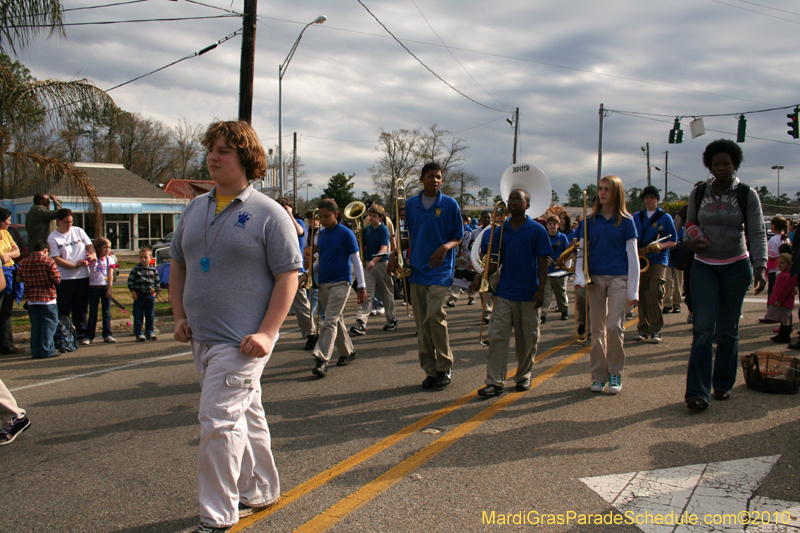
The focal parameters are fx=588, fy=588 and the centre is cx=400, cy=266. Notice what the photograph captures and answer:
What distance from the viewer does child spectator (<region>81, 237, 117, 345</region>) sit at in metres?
9.22

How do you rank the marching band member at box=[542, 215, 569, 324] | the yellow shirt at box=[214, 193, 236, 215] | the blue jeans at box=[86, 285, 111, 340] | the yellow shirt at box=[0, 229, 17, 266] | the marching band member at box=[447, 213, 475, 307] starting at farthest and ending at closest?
the marching band member at box=[447, 213, 475, 307] < the marching band member at box=[542, 215, 569, 324] < the blue jeans at box=[86, 285, 111, 340] < the yellow shirt at box=[0, 229, 17, 266] < the yellow shirt at box=[214, 193, 236, 215]

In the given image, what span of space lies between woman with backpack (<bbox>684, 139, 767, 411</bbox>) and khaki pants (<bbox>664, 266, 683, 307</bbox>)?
237 inches

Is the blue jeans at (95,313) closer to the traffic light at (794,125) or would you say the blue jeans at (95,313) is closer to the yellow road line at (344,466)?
the yellow road line at (344,466)

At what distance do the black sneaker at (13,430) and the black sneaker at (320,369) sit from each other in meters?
2.69

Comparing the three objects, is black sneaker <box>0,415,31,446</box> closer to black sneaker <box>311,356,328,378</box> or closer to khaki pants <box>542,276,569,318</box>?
black sneaker <box>311,356,328,378</box>

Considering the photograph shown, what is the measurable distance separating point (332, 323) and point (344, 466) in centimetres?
299

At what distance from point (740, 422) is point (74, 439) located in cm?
516

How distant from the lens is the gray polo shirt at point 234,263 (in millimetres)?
2912

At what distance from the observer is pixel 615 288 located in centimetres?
557

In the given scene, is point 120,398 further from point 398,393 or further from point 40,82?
point 40,82

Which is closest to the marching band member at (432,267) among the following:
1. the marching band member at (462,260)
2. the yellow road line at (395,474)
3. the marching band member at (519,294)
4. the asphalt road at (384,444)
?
the asphalt road at (384,444)

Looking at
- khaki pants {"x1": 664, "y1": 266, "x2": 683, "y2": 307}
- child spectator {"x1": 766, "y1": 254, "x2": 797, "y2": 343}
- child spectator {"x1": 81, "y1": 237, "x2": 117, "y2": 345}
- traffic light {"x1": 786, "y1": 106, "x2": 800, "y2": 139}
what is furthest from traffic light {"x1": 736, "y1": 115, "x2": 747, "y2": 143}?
child spectator {"x1": 81, "y1": 237, "x2": 117, "y2": 345}

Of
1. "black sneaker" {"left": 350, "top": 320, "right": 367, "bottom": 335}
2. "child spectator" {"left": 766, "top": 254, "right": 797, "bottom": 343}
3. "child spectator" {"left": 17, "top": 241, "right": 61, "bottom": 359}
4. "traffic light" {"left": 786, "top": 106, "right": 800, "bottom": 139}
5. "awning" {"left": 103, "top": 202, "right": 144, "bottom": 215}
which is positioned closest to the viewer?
"child spectator" {"left": 766, "top": 254, "right": 797, "bottom": 343}

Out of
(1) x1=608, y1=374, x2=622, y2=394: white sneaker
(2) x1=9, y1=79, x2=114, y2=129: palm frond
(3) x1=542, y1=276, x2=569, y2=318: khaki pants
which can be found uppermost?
(2) x1=9, y1=79, x2=114, y2=129: palm frond
